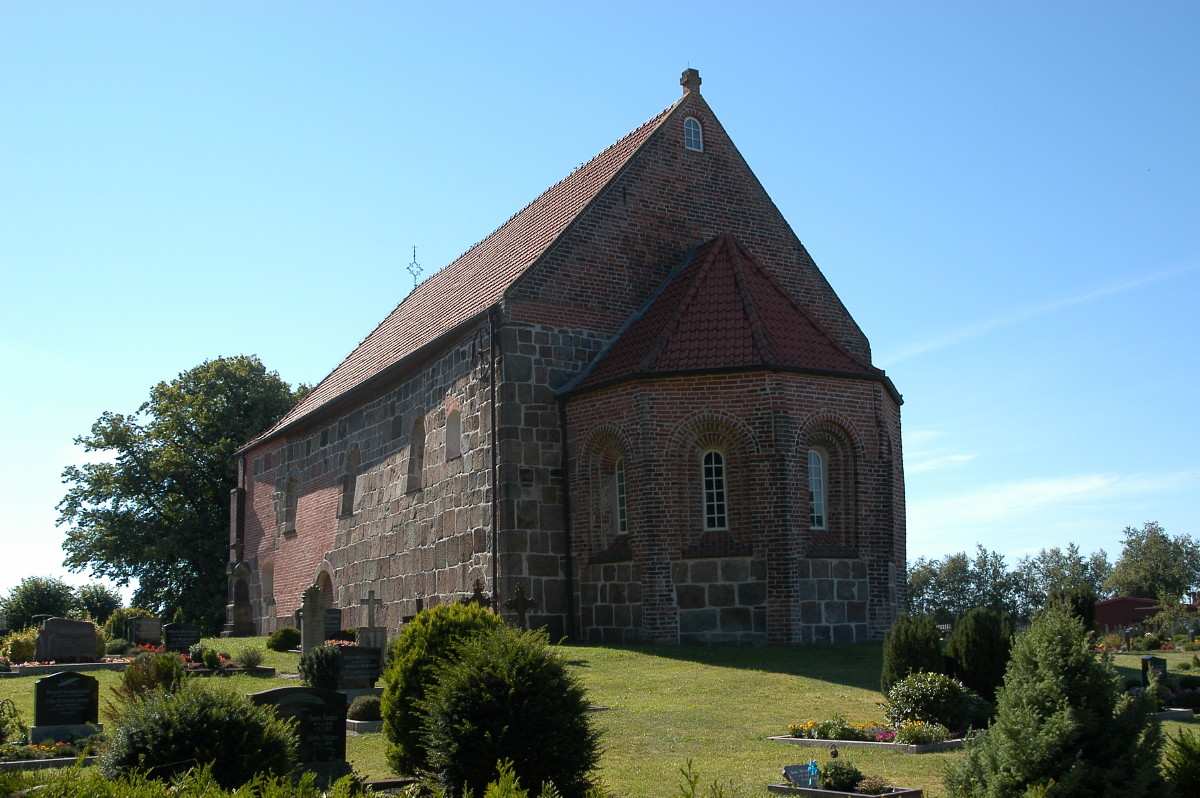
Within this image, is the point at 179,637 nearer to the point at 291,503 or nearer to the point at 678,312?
the point at 291,503

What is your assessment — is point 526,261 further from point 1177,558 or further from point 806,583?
point 1177,558

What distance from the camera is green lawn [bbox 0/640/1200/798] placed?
35.7ft

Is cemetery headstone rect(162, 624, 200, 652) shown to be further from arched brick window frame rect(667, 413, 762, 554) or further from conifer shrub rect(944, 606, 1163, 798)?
conifer shrub rect(944, 606, 1163, 798)

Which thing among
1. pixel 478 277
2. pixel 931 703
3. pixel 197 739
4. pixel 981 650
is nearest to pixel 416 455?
pixel 478 277

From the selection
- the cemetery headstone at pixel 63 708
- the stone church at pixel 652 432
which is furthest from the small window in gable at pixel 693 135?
the cemetery headstone at pixel 63 708

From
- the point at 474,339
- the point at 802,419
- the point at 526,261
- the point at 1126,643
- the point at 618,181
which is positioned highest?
the point at 618,181

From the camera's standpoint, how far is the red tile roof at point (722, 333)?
838 inches

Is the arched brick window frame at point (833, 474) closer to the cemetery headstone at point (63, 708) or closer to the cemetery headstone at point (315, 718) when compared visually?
the cemetery headstone at point (315, 718)

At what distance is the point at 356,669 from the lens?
1586 cm

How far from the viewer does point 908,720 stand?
42.1 ft

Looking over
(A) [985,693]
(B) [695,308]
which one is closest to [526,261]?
(B) [695,308]

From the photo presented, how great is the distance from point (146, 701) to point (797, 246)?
19.7m

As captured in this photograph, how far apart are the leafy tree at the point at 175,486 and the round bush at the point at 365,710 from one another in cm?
3267

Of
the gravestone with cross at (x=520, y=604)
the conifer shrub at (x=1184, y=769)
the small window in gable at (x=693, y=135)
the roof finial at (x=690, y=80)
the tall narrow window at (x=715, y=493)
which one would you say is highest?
the roof finial at (x=690, y=80)
